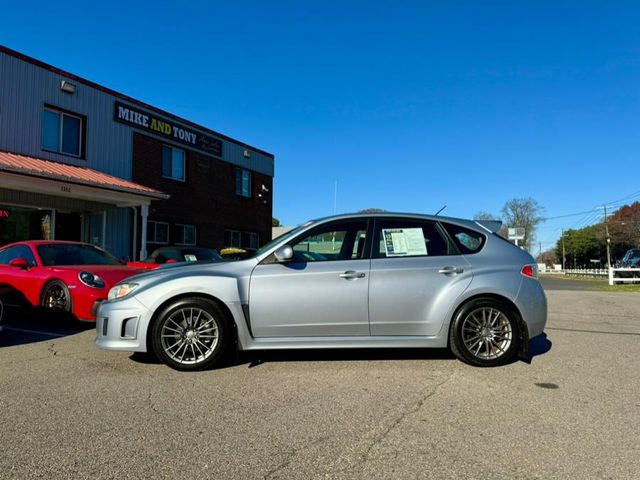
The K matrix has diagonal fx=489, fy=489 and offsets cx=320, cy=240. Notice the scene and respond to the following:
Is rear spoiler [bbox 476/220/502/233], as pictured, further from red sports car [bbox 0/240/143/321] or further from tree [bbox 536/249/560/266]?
tree [bbox 536/249/560/266]

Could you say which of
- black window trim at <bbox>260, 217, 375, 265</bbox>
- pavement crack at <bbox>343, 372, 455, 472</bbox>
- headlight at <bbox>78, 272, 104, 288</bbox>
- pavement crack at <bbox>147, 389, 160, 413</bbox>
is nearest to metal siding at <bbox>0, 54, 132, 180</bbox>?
headlight at <bbox>78, 272, 104, 288</bbox>

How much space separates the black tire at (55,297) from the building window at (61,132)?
28.5 ft

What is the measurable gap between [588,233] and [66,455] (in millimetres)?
108745

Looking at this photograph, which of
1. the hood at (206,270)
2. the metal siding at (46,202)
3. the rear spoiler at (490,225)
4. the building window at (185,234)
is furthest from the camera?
the building window at (185,234)

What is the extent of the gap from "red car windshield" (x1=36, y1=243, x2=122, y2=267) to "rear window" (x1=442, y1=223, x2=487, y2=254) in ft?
21.4

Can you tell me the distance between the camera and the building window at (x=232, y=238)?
23172mm

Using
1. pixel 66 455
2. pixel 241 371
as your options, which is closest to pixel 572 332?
pixel 241 371

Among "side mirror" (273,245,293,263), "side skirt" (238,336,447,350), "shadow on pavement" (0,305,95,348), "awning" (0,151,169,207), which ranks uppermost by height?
"awning" (0,151,169,207)

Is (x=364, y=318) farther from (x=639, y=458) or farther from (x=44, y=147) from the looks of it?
(x=44, y=147)

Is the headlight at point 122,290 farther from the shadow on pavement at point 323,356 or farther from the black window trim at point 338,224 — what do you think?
the black window trim at point 338,224

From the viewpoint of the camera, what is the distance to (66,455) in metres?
3.07

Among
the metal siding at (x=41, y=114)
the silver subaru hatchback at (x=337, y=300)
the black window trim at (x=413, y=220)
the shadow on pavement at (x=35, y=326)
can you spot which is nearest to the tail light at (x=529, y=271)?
the silver subaru hatchback at (x=337, y=300)

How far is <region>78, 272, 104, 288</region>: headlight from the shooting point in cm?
755

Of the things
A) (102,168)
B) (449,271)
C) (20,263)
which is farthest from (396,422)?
(102,168)
